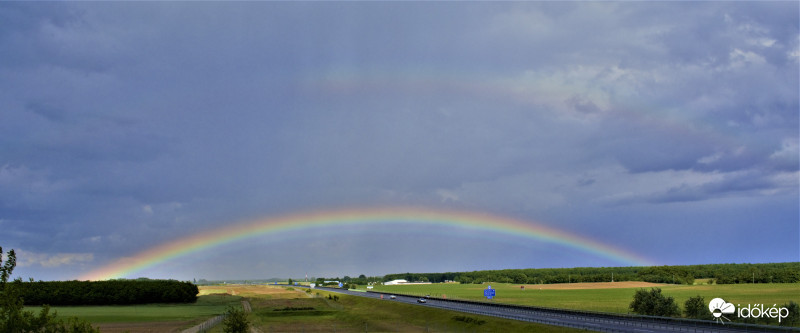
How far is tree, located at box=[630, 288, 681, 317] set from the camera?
3528 inches

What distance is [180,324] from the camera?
371 feet

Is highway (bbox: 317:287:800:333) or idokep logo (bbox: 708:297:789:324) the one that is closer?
highway (bbox: 317:287:800:333)

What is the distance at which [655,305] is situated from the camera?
92062mm

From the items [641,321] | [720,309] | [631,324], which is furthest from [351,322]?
[720,309]

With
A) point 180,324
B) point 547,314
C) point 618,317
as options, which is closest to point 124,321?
point 180,324

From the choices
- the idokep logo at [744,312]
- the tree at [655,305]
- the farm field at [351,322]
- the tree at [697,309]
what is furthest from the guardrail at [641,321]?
the farm field at [351,322]

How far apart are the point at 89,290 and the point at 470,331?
158 m

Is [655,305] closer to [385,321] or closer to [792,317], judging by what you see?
[792,317]

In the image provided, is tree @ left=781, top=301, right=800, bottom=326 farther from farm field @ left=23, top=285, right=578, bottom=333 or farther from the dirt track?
the dirt track

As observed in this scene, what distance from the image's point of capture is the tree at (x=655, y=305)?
294 ft

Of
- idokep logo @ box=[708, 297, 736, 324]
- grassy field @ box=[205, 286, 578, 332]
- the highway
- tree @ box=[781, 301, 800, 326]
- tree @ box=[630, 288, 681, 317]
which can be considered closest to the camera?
the highway

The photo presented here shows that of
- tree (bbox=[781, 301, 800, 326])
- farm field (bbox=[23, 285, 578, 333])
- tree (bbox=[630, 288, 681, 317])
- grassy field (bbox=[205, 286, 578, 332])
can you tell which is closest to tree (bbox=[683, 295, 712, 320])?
tree (bbox=[630, 288, 681, 317])

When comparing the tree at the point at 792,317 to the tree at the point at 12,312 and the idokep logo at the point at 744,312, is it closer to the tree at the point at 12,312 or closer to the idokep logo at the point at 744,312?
the idokep logo at the point at 744,312

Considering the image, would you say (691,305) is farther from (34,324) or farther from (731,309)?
(34,324)
